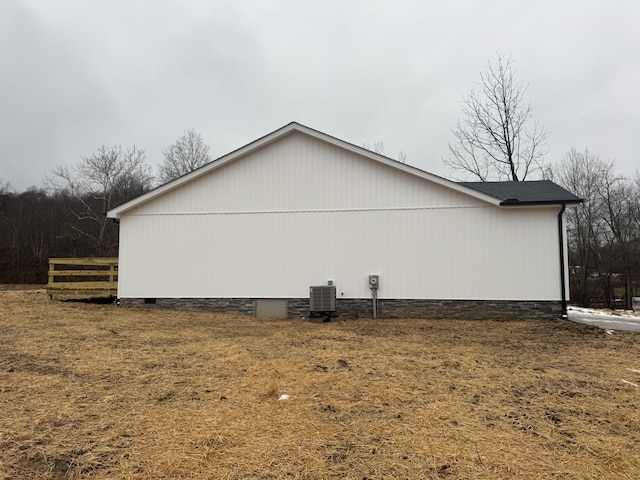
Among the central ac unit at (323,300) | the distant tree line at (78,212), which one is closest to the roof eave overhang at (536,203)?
the central ac unit at (323,300)

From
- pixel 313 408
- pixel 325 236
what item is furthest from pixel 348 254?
pixel 313 408

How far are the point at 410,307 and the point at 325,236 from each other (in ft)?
9.83

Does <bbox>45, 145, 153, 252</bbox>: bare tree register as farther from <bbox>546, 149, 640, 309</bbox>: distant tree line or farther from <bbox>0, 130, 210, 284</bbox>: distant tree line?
<bbox>546, 149, 640, 309</bbox>: distant tree line

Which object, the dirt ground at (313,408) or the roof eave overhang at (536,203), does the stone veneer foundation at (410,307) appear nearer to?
the roof eave overhang at (536,203)

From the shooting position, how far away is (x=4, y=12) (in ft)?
42.9

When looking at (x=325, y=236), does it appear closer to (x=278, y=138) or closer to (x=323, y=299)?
(x=323, y=299)

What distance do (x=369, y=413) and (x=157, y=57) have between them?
20.0 m

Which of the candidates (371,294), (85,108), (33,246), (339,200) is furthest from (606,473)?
(33,246)

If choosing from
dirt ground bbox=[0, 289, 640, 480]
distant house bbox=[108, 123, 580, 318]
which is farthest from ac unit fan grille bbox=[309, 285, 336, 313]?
dirt ground bbox=[0, 289, 640, 480]

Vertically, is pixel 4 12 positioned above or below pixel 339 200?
above

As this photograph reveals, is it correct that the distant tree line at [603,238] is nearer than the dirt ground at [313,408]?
No

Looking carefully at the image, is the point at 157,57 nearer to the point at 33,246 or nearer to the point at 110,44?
the point at 110,44

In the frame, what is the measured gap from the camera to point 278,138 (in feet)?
36.7

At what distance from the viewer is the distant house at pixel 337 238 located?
33.4 feet
